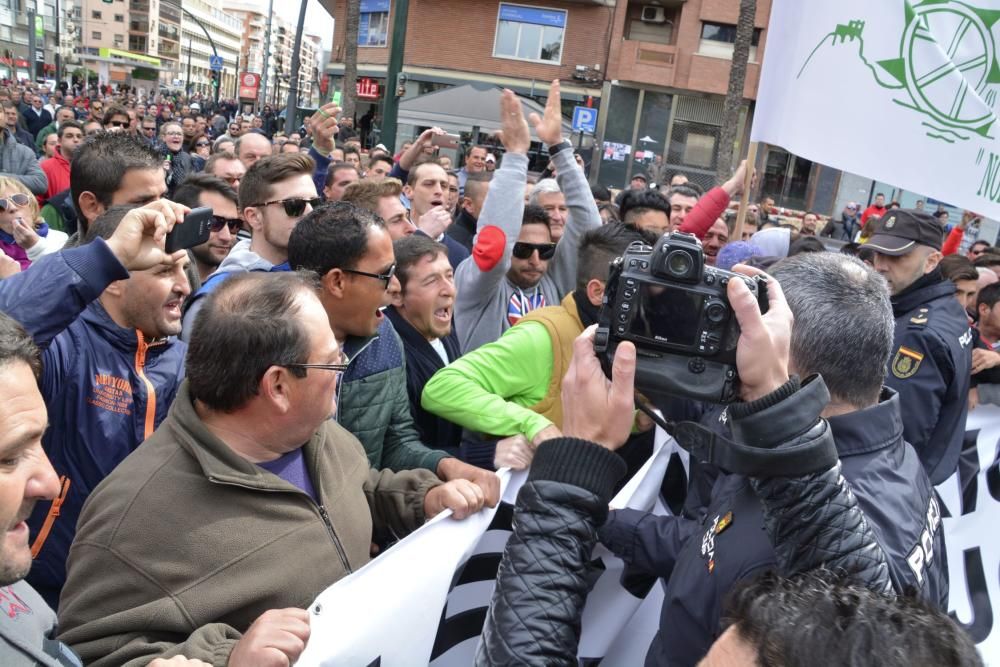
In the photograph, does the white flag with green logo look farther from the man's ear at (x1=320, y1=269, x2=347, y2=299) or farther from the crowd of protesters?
the man's ear at (x1=320, y1=269, x2=347, y2=299)

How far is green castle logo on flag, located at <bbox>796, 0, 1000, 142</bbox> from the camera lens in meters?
3.64

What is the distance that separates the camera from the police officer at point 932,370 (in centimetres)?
374

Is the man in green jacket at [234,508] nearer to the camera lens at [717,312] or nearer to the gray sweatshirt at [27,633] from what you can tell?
the gray sweatshirt at [27,633]

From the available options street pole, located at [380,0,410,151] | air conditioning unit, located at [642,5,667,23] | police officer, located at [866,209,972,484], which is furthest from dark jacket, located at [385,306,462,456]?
air conditioning unit, located at [642,5,667,23]

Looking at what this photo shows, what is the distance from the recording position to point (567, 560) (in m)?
1.57

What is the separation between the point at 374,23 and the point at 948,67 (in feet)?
116

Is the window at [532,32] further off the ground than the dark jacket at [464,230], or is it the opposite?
the window at [532,32]

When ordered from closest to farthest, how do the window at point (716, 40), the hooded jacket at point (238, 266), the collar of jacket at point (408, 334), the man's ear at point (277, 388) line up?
the man's ear at point (277, 388) → the collar of jacket at point (408, 334) → the hooded jacket at point (238, 266) → the window at point (716, 40)

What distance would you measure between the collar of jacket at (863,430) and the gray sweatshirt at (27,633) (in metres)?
1.57

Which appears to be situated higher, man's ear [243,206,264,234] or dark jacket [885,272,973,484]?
man's ear [243,206,264,234]

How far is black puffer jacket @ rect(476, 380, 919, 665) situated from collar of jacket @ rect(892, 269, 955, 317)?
287 cm

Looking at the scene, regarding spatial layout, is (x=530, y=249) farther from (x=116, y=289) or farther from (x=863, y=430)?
(x=863, y=430)

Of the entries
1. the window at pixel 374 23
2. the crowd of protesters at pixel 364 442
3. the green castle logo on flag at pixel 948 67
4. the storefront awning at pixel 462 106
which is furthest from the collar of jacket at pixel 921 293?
the window at pixel 374 23

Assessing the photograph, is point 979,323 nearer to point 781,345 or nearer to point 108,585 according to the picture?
point 781,345
